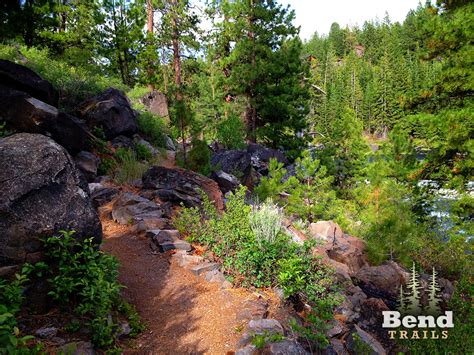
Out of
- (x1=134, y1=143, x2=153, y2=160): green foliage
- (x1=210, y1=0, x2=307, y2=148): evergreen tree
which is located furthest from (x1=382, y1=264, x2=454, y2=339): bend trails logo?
(x1=210, y1=0, x2=307, y2=148): evergreen tree

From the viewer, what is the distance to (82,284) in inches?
145

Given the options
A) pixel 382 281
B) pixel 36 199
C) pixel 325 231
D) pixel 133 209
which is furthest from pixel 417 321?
pixel 36 199

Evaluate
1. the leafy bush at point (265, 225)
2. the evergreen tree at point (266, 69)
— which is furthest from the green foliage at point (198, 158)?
the evergreen tree at point (266, 69)

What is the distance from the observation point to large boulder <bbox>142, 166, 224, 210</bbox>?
817cm

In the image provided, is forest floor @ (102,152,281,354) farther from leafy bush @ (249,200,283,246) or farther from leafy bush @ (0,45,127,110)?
leafy bush @ (0,45,127,110)

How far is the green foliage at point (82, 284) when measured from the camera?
11.7 ft

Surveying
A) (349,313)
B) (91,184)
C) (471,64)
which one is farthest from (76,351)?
(471,64)

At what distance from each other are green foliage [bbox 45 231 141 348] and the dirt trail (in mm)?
469

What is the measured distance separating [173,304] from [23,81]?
6.77m

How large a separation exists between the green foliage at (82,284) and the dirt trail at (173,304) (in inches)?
18.5

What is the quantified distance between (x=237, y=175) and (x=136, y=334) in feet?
30.4

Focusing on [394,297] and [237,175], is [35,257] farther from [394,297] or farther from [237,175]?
[237,175]

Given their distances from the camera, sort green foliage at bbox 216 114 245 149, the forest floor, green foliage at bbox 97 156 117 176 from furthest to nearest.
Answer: green foliage at bbox 216 114 245 149, green foliage at bbox 97 156 117 176, the forest floor

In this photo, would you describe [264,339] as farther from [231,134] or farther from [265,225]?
[231,134]
